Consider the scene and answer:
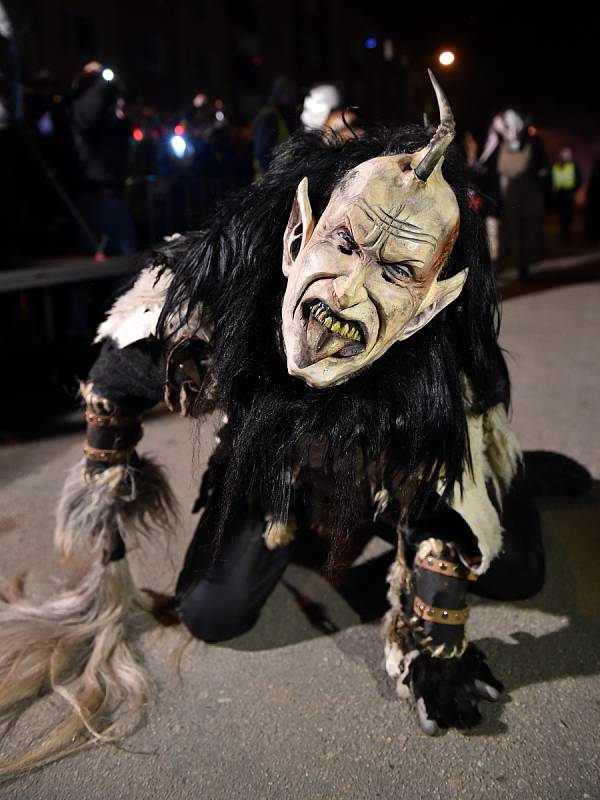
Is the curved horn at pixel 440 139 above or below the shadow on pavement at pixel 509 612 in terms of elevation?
above

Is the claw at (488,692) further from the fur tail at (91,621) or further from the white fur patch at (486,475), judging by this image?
the fur tail at (91,621)

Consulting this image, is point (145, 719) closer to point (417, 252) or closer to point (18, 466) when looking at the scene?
point (417, 252)

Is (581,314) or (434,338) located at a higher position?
(434,338)

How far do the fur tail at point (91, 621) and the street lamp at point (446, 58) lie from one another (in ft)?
3.93

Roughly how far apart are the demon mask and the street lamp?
357mm

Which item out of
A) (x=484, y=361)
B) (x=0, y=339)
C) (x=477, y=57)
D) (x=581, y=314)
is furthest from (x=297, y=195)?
(x=581, y=314)

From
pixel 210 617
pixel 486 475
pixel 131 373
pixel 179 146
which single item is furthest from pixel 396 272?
pixel 179 146

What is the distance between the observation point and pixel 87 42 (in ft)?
59.9

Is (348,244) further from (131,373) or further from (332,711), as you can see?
(332,711)

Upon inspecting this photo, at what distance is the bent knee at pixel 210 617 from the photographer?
192 cm

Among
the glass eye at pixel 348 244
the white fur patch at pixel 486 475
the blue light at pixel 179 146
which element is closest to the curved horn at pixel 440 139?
the glass eye at pixel 348 244

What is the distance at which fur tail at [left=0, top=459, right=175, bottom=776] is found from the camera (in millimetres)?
1738

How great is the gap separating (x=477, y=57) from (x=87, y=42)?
1842cm

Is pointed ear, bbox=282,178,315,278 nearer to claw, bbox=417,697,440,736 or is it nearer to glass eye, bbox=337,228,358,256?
glass eye, bbox=337,228,358,256
